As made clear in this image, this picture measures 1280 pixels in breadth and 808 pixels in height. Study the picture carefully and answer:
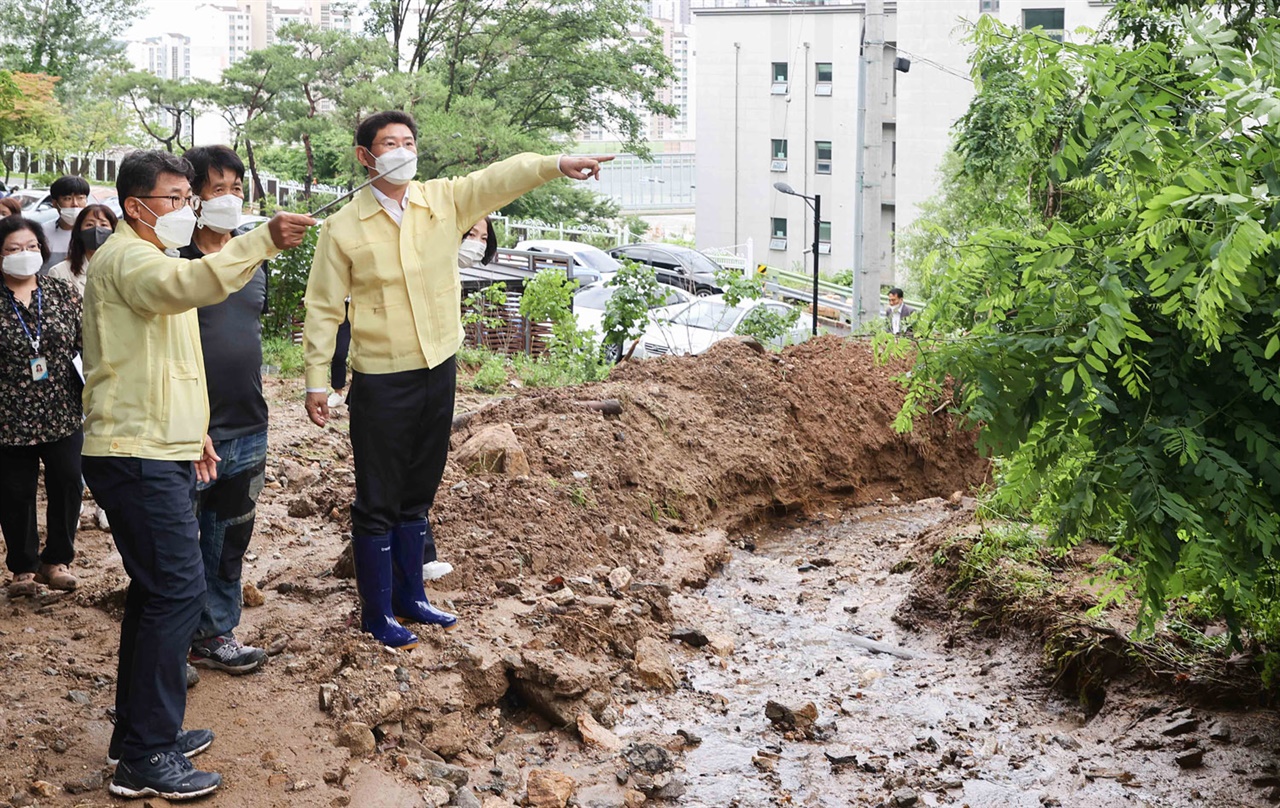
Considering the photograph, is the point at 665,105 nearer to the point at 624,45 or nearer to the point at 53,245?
the point at 624,45

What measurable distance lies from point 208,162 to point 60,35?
1655 inches

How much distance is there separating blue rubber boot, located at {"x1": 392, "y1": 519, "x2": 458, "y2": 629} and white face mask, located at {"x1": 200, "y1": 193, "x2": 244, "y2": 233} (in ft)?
4.33

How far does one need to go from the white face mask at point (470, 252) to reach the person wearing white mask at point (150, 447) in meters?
1.43

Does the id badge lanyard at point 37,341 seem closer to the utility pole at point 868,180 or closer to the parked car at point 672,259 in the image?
the utility pole at point 868,180

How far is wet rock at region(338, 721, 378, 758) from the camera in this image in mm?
4188

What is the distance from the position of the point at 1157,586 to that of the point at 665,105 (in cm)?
3082

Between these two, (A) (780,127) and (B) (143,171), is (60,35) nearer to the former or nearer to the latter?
(A) (780,127)

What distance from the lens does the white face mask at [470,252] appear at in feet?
16.8

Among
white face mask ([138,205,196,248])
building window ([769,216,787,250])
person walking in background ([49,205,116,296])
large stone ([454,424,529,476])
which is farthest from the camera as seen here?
building window ([769,216,787,250])

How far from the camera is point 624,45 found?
33.9 m

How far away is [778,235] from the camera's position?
143ft

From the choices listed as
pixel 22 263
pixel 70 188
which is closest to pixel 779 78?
pixel 70 188

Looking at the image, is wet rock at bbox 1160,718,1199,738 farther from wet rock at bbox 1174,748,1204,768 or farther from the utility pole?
the utility pole

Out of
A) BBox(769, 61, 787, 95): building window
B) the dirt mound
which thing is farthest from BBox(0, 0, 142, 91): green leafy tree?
the dirt mound
